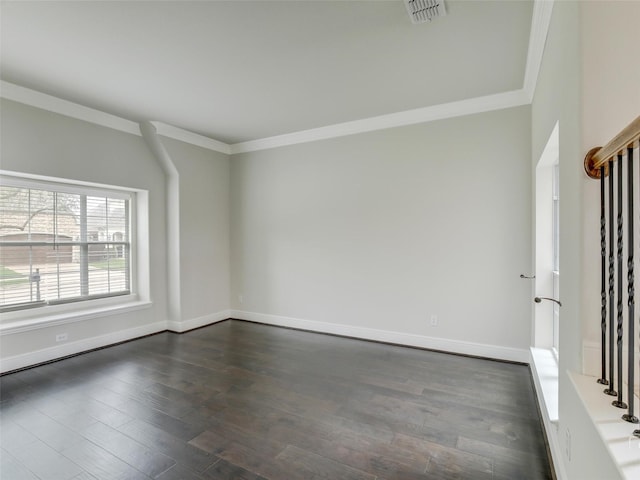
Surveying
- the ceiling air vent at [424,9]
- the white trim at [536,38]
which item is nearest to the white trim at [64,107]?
the ceiling air vent at [424,9]

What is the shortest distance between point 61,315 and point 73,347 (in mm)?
396

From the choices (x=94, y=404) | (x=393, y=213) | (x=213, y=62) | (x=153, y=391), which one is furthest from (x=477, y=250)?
(x=94, y=404)

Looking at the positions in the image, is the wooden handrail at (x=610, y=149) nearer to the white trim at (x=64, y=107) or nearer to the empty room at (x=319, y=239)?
the empty room at (x=319, y=239)

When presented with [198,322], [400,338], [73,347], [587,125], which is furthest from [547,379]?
[73,347]

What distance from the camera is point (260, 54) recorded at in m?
2.63

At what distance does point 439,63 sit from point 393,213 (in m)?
1.71

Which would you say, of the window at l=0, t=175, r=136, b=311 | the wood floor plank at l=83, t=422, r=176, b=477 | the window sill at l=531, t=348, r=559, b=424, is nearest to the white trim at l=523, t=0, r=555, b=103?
the window sill at l=531, t=348, r=559, b=424

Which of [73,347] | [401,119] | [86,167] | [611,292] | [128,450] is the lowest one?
[128,450]

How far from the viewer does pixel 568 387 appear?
149cm

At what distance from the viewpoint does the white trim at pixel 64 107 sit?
312cm

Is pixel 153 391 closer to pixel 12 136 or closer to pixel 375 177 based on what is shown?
pixel 12 136

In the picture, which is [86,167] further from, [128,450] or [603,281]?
[603,281]

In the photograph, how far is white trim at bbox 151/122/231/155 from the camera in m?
4.25

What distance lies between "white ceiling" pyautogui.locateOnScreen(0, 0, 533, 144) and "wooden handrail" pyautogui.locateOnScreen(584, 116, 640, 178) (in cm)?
144
